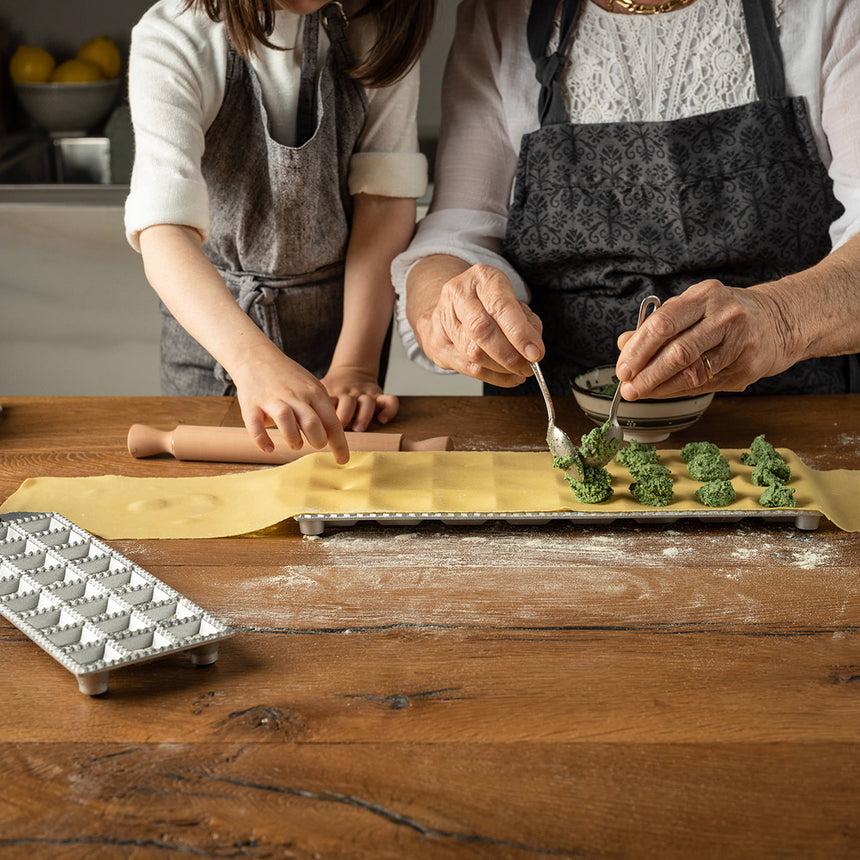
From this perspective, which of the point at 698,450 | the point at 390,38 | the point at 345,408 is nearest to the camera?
the point at 698,450

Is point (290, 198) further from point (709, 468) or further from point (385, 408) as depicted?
point (709, 468)

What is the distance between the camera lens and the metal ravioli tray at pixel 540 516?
917 mm

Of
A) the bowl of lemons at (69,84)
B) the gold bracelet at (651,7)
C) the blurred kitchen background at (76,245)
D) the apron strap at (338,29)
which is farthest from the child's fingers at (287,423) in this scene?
the bowl of lemons at (69,84)

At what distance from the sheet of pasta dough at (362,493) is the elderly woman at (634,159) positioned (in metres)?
0.26

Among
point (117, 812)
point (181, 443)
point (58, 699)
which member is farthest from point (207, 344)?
point (117, 812)

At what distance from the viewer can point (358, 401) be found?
1.24 meters

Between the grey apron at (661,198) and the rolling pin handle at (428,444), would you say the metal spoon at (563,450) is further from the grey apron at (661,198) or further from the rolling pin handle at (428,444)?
the grey apron at (661,198)

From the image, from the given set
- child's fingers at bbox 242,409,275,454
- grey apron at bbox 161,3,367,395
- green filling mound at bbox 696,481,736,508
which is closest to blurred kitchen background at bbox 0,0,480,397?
grey apron at bbox 161,3,367,395

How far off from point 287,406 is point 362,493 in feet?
0.40

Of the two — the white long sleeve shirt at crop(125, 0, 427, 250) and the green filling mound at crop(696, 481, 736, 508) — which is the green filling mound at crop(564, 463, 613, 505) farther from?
the white long sleeve shirt at crop(125, 0, 427, 250)

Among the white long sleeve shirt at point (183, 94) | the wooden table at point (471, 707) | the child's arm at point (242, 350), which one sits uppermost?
the white long sleeve shirt at point (183, 94)

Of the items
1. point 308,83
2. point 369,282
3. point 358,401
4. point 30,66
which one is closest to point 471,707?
point 358,401

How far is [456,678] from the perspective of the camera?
0.70 m

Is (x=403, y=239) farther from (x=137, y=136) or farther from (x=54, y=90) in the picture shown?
(x=54, y=90)
